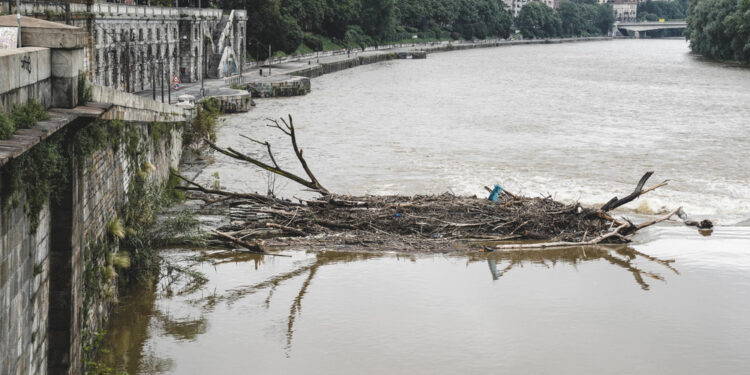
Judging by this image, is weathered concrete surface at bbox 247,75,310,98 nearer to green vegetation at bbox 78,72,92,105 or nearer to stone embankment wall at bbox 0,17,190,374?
stone embankment wall at bbox 0,17,190,374

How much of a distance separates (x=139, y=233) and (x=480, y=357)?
24.1 ft

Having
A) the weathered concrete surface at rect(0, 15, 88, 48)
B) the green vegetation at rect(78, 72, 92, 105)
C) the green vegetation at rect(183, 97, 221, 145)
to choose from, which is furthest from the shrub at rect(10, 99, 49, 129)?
the green vegetation at rect(183, 97, 221, 145)

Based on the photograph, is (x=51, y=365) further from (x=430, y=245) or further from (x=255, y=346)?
(x=430, y=245)

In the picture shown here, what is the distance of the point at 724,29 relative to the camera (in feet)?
366

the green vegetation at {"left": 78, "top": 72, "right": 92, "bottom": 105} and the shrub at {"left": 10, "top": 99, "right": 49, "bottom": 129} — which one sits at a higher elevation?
the green vegetation at {"left": 78, "top": 72, "right": 92, "bottom": 105}

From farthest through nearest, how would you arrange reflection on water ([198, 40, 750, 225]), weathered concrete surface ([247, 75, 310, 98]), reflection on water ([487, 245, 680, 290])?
weathered concrete surface ([247, 75, 310, 98]) < reflection on water ([198, 40, 750, 225]) < reflection on water ([487, 245, 680, 290])

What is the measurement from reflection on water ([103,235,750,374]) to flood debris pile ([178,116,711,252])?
488 mm

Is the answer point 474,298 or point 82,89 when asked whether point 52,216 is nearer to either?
point 82,89

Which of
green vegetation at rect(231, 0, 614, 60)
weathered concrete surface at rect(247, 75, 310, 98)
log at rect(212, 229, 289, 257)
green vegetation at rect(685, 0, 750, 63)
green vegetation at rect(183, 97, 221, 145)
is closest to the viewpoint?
log at rect(212, 229, 289, 257)

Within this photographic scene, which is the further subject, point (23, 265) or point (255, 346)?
point (255, 346)

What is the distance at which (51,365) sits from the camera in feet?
39.8

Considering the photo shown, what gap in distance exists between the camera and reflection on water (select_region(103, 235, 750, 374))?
15.9 metres

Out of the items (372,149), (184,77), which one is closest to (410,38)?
(184,77)

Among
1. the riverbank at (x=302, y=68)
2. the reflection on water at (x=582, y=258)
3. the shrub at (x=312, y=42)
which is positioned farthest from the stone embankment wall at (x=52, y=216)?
the shrub at (x=312, y=42)
